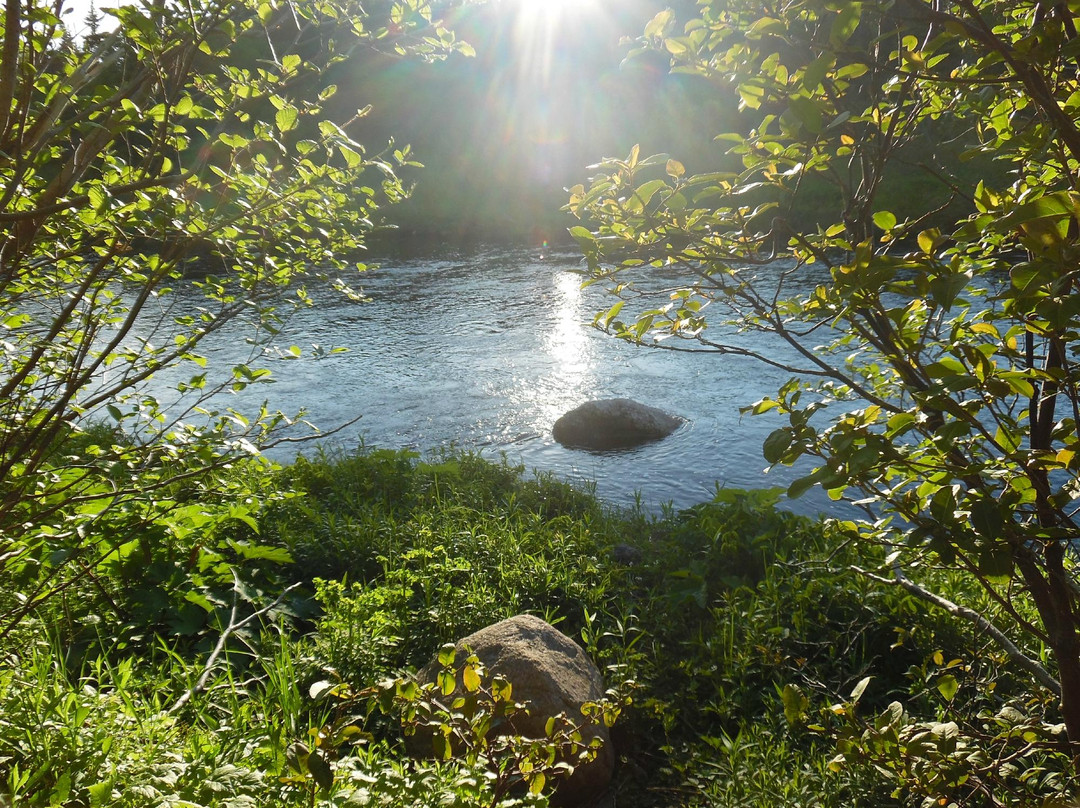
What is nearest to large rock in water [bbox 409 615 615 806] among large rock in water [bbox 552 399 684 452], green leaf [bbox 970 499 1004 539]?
green leaf [bbox 970 499 1004 539]

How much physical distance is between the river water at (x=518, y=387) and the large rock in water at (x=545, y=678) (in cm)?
213

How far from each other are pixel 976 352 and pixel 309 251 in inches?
114

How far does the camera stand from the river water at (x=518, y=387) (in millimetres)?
7090

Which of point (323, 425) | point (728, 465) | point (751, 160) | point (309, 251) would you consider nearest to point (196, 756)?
point (309, 251)

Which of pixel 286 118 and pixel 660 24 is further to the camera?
pixel 286 118

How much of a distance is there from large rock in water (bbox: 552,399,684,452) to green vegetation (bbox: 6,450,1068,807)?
2.33 meters

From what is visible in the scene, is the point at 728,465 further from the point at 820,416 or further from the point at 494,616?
the point at 494,616

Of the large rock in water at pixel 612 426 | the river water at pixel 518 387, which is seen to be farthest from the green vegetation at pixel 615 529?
the large rock in water at pixel 612 426

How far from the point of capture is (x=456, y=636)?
12.0 feet

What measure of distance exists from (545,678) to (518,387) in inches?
→ 267

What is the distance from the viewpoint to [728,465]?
6.99 meters

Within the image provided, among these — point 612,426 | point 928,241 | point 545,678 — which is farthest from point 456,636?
point 612,426

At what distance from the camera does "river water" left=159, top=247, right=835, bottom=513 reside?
709 centimetres

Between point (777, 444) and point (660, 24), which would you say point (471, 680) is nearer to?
point (777, 444)
